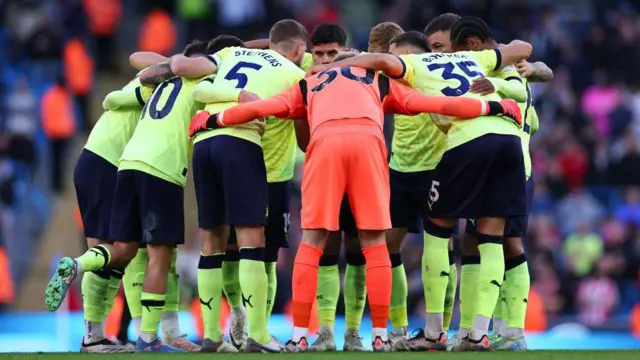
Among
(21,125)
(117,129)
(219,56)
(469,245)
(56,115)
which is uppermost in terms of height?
(219,56)

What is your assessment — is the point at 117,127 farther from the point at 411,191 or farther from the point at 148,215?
the point at 411,191

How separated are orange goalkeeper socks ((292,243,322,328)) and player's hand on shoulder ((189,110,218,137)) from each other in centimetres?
122

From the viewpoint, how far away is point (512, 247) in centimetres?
1087

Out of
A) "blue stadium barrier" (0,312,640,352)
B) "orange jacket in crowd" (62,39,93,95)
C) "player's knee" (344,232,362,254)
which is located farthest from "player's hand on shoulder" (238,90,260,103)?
"orange jacket in crowd" (62,39,93,95)

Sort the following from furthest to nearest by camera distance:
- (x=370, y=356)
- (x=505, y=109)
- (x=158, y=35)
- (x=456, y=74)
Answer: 1. (x=158, y=35)
2. (x=456, y=74)
3. (x=505, y=109)
4. (x=370, y=356)

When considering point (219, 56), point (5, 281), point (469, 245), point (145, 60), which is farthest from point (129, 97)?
point (5, 281)

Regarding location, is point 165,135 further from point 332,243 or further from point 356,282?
point 356,282

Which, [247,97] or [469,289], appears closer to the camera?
[247,97]

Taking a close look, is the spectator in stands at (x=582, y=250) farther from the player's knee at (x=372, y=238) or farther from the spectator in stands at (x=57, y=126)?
the player's knee at (x=372, y=238)

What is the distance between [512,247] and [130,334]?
6.31m

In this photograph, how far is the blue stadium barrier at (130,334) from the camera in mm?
16109

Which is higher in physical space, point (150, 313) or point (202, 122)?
point (202, 122)

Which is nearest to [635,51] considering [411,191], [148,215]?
[411,191]

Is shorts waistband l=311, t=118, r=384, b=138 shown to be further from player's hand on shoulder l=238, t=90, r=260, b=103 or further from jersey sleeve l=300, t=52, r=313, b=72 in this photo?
jersey sleeve l=300, t=52, r=313, b=72
